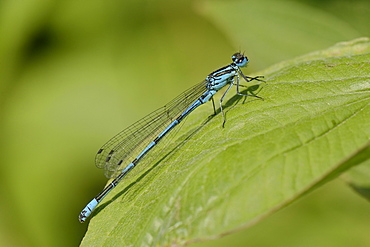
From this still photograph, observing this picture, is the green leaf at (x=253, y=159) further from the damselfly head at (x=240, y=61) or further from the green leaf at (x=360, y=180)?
the damselfly head at (x=240, y=61)

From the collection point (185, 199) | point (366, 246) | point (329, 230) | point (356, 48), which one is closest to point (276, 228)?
point (329, 230)

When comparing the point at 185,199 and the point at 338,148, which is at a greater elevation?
the point at 185,199

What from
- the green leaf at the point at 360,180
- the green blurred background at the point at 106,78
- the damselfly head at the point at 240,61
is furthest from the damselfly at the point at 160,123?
the green leaf at the point at 360,180

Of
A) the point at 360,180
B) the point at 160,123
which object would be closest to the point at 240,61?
the point at 160,123

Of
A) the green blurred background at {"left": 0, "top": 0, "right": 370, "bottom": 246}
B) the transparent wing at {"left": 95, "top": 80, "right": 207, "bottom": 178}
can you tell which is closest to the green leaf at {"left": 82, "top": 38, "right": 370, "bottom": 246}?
the transparent wing at {"left": 95, "top": 80, "right": 207, "bottom": 178}

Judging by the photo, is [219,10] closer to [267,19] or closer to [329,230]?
[267,19]

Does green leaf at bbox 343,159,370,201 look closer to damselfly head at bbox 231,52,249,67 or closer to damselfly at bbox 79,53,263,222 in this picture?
damselfly at bbox 79,53,263,222
